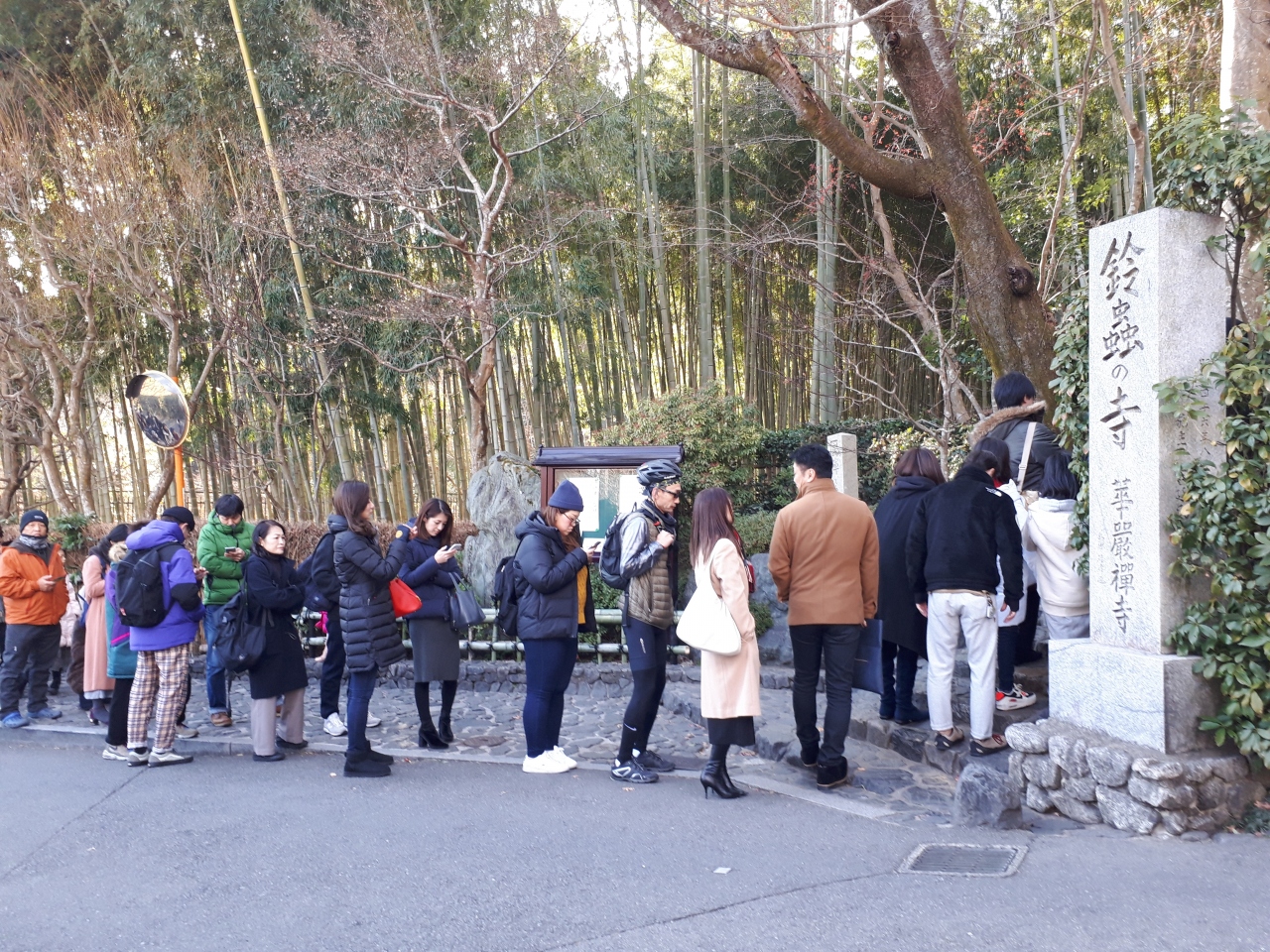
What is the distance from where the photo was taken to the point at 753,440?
8.58 metres

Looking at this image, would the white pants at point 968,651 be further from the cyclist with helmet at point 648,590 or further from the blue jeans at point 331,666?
the blue jeans at point 331,666

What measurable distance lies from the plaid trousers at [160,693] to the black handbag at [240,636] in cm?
24

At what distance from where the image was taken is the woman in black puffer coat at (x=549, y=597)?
177 inches

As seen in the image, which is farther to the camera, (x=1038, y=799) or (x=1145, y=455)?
(x=1038, y=799)

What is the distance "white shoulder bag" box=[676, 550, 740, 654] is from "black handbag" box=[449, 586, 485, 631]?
1.60 m

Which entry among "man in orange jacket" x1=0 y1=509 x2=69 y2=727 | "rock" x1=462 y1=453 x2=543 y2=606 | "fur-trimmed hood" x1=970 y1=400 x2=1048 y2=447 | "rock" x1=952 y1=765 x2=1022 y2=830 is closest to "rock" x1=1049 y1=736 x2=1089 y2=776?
"rock" x1=952 y1=765 x2=1022 y2=830

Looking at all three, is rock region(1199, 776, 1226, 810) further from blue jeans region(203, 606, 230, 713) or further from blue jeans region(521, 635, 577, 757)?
blue jeans region(203, 606, 230, 713)

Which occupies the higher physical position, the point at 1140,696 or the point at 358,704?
the point at 1140,696

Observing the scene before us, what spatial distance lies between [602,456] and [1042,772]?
4169 mm

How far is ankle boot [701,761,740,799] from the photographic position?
13.9 feet

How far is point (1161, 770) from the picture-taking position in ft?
11.2

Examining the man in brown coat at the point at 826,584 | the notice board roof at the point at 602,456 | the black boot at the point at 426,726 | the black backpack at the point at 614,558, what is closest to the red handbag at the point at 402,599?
the black boot at the point at 426,726

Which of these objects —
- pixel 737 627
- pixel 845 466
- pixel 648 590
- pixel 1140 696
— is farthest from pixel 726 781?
pixel 845 466

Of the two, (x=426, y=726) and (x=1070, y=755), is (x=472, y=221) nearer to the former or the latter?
(x=426, y=726)
